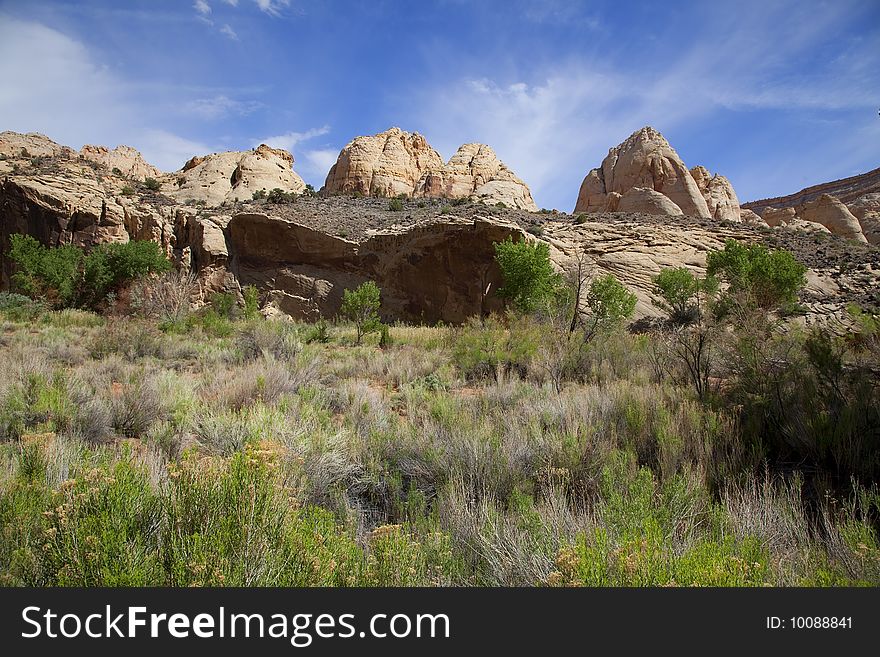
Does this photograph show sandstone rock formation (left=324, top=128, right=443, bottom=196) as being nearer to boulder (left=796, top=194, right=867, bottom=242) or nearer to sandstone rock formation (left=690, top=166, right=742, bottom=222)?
sandstone rock formation (left=690, top=166, right=742, bottom=222)

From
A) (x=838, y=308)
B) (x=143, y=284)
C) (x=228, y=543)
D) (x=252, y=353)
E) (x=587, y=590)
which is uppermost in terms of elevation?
(x=143, y=284)

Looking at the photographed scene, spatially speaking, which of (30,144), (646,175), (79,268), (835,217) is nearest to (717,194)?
(646,175)

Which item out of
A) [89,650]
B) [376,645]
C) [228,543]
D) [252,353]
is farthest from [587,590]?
[252,353]

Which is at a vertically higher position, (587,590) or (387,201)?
(387,201)

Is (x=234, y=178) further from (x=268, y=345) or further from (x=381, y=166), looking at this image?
(x=268, y=345)

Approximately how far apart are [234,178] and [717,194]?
70060mm

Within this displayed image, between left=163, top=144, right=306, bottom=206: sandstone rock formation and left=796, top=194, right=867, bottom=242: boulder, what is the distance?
76808 millimetres

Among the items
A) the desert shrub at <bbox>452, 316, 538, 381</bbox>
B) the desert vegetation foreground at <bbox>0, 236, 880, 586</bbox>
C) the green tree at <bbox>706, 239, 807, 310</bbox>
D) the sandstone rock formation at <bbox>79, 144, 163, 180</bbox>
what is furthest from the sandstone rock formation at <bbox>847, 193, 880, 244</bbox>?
the sandstone rock formation at <bbox>79, 144, 163, 180</bbox>

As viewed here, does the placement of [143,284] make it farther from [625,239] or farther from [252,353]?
[625,239]

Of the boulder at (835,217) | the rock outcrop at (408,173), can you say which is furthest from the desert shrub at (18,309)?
the boulder at (835,217)

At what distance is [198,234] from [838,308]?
1649 inches

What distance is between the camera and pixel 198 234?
3077cm

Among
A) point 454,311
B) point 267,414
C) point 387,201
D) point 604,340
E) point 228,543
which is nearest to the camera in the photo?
point 228,543

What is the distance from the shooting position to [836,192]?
259 feet
